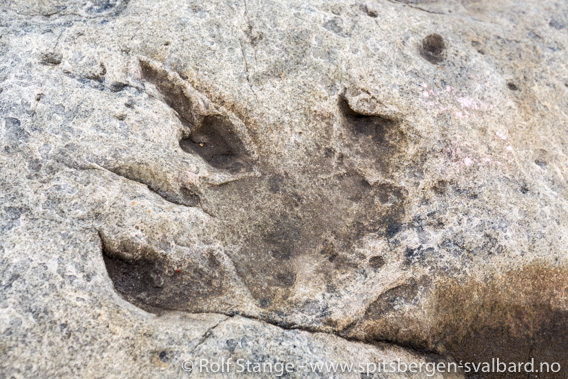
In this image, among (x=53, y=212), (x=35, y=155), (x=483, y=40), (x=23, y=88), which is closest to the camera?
(x=53, y=212)

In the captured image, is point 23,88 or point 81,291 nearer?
point 81,291

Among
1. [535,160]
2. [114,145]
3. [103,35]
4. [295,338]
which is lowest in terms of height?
[295,338]

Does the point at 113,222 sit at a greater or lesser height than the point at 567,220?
greater

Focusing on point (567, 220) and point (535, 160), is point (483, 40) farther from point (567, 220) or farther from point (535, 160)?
point (567, 220)

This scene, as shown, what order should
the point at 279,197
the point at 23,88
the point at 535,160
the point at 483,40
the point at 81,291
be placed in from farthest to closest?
the point at 483,40 → the point at 535,160 → the point at 279,197 → the point at 23,88 → the point at 81,291

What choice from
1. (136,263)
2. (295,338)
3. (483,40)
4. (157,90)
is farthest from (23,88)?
(483,40)

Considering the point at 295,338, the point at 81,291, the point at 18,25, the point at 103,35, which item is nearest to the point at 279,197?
the point at 295,338
